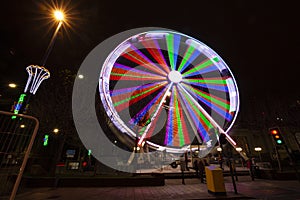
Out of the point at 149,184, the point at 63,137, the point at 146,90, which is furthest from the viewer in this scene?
the point at 146,90

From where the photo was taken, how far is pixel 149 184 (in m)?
8.36

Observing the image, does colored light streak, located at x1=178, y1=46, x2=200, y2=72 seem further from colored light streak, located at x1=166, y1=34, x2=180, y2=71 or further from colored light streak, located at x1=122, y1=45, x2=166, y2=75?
colored light streak, located at x1=122, y1=45, x2=166, y2=75

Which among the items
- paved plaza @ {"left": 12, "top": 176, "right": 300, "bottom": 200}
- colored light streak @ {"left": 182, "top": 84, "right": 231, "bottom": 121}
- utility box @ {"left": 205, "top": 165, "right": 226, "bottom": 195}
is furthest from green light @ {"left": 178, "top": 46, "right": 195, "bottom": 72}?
paved plaza @ {"left": 12, "top": 176, "right": 300, "bottom": 200}

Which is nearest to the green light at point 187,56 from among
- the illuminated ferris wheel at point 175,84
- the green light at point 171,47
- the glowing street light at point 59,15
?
the illuminated ferris wheel at point 175,84

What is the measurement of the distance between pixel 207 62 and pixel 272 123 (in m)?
14.7

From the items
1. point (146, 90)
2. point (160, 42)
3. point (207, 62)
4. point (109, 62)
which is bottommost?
point (146, 90)

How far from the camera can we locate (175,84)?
56.5 ft

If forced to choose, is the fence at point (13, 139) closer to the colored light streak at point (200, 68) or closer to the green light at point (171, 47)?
the green light at point (171, 47)

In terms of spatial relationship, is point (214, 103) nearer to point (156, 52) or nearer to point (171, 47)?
point (171, 47)

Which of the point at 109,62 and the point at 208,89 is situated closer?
the point at 109,62

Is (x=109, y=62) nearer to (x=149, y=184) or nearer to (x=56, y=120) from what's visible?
(x=56, y=120)

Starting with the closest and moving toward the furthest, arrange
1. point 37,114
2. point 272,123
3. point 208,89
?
point 37,114 → point 208,89 → point 272,123

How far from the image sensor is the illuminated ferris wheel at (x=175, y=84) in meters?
15.7

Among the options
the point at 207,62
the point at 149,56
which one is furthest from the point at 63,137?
the point at 207,62
